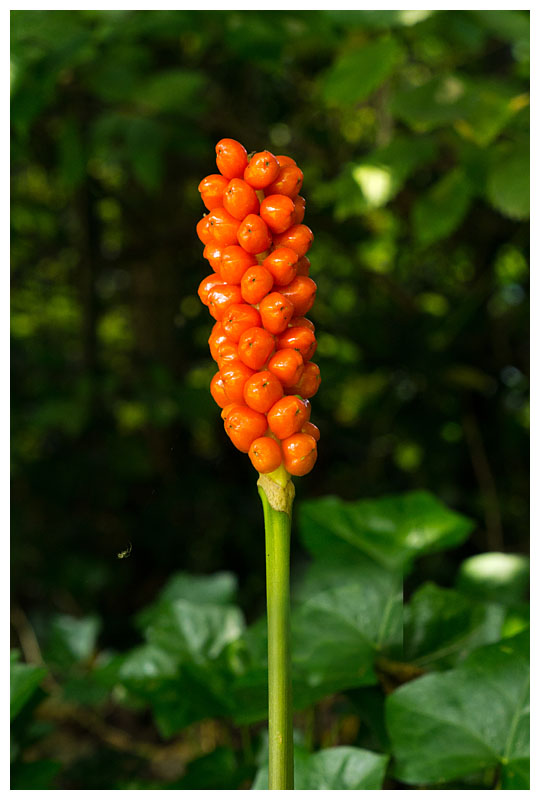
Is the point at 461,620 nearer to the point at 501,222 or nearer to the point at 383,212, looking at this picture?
the point at 501,222

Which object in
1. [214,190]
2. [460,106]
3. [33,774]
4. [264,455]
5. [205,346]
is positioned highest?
[460,106]

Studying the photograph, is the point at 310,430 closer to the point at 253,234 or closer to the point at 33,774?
the point at 253,234

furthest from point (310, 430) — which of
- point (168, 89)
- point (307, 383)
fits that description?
point (168, 89)

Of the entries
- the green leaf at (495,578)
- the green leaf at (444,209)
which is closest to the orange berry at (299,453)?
the green leaf at (495,578)

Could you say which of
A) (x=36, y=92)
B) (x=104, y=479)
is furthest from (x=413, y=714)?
(x=104, y=479)

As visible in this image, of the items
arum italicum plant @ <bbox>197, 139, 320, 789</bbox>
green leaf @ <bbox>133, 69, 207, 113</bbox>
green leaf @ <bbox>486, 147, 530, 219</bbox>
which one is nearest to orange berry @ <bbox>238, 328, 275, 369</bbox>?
arum italicum plant @ <bbox>197, 139, 320, 789</bbox>
